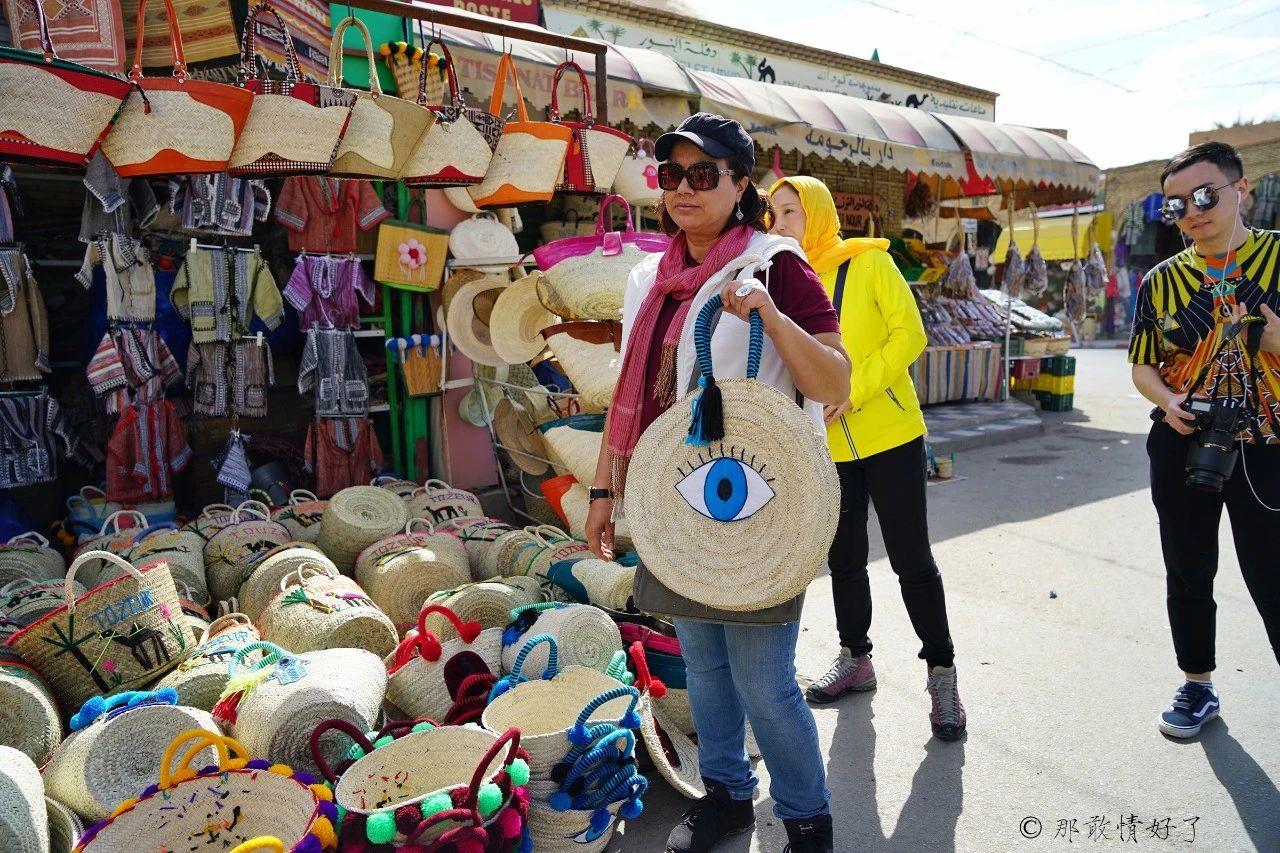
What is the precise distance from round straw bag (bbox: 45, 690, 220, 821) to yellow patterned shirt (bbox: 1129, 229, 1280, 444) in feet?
9.45

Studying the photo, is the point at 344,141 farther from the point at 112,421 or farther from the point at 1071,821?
the point at 1071,821

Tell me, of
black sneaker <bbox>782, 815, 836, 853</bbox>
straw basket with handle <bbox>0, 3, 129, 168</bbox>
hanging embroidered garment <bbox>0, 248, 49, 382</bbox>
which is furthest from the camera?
hanging embroidered garment <bbox>0, 248, 49, 382</bbox>

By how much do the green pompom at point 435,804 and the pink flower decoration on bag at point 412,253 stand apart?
3609mm

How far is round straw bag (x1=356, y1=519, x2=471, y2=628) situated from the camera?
3.25 meters

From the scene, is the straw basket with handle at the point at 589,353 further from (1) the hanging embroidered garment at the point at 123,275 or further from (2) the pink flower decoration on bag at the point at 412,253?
(1) the hanging embroidered garment at the point at 123,275

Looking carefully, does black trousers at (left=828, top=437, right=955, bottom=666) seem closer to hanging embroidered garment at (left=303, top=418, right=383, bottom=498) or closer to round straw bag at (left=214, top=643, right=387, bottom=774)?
round straw bag at (left=214, top=643, right=387, bottom=774)

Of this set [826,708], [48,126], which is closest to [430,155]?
[48,126]

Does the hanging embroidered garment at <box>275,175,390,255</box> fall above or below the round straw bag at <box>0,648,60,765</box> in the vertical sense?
above

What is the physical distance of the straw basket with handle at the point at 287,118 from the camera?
322cm

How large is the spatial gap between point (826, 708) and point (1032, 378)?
8.91 meters

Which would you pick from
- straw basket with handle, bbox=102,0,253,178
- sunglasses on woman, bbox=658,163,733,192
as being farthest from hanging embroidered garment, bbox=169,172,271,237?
sunglasses on woman, bbox=658,163,733,192

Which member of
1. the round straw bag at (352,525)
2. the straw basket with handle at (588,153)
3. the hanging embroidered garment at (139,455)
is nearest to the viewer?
the round straw bag at (352,525)

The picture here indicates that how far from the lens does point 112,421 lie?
4.42m

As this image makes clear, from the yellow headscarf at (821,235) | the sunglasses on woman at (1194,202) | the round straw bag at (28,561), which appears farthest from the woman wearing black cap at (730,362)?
the round straw bag at (28,561)
